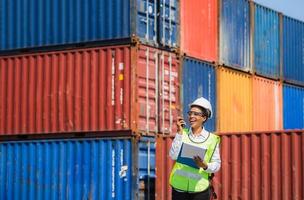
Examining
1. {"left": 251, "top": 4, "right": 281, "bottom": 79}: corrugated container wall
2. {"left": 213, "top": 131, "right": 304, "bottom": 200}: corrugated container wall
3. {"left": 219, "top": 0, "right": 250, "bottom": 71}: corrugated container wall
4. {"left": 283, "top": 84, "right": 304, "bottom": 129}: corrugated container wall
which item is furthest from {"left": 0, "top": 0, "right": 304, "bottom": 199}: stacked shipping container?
{"left": 283, "top": 84, "right": 304, "bottom": 129}: corrugated container wall

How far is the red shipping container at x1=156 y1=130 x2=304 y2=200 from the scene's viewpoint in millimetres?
15273

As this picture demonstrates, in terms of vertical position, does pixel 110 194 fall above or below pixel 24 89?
below

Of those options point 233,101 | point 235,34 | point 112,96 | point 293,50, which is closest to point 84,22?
point 112,96

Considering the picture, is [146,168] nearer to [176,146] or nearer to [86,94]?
[86,94]

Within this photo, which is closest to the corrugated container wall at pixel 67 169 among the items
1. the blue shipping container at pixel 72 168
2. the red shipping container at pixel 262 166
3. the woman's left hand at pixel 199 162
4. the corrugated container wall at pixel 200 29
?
the blue shipping container at pixel 72 168

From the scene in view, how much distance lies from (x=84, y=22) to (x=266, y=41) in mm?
8578

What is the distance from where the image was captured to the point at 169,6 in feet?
64.5

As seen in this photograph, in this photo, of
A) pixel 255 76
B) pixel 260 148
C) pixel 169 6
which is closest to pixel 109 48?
pixel 169 6

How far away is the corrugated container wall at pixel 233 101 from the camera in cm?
2192

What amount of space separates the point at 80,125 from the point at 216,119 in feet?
15.5

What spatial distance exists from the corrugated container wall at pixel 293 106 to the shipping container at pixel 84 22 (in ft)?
25.2

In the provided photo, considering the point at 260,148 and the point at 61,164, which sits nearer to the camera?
the point at 260,148

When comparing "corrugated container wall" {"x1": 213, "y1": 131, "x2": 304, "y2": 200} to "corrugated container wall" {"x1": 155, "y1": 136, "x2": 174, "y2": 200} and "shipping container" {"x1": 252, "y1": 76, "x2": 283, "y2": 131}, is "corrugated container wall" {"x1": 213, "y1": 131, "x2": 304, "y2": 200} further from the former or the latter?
"shipping container" {"x1": 252, "y1": 76, "x2": 283, "y2": 131}

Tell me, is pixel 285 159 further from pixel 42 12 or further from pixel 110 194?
pixel 42 12
